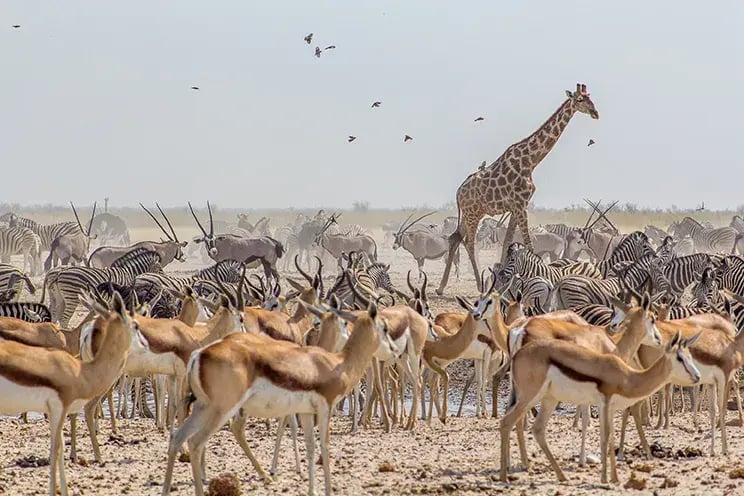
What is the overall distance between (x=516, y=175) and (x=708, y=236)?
14.0 m

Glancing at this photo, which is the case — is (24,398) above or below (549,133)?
below

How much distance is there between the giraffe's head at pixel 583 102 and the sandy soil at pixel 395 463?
1211 cm

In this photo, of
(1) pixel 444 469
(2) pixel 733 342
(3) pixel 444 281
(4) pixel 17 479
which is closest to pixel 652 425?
(2) pixel 733 342

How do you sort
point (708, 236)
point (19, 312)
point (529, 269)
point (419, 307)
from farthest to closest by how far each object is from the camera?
point (708, 236) < point (529, 269) < point (19, 312) < point (419, 307)

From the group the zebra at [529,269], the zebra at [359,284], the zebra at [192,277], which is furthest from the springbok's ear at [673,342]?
the zebra at [529,269]

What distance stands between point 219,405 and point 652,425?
5.71 meters

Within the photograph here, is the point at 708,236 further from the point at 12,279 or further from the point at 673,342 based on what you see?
the point at 673,342

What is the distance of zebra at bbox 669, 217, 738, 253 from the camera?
35.4 metres

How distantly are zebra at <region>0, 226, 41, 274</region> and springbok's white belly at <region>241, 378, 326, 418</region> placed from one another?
2152 cm

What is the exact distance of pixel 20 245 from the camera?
29141 millimetres

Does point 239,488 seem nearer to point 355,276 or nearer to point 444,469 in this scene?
point 444,469

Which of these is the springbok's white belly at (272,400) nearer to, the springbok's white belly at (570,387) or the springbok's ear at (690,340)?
the springbok's white belly at (570,387)

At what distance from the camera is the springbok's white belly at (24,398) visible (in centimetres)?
806

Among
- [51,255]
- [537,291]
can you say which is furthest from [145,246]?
[537,291]
